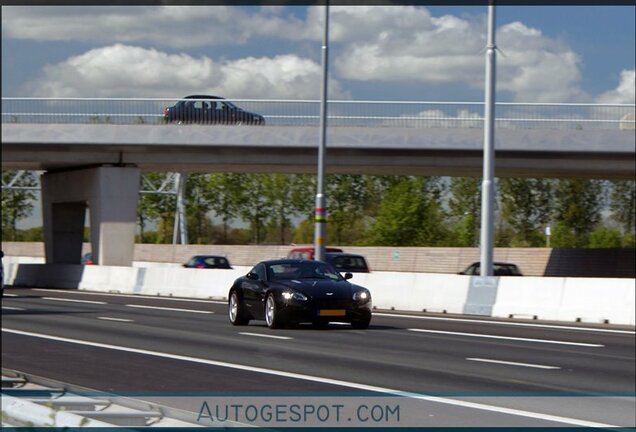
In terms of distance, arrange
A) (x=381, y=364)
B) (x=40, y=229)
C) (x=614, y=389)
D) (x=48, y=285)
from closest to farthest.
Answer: (x=40, y=229) → (x=48, y=285) → (x=614, y=389) → (x=381, y=364)

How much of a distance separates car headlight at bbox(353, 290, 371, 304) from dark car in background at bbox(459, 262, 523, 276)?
2.63ft

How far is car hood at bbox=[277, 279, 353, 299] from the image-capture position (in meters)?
2.74

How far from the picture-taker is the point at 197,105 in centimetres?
257

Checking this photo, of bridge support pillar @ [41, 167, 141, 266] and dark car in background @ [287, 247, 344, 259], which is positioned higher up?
bridge support pillar @ [41, 167, 141, 266]

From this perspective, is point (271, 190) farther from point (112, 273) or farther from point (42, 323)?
point (42, 323)

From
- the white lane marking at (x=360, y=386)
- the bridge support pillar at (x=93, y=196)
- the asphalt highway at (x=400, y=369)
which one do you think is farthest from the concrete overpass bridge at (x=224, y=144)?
the white lane marking at (x=360, y=386)

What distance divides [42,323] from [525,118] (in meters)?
24.7

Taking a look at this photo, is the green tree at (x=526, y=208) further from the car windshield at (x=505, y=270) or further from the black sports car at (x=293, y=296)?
the car windshield at (x=505, y=270)

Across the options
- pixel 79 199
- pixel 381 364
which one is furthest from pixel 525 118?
pixel 381 364

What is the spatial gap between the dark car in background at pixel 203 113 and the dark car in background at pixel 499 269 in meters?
1.16

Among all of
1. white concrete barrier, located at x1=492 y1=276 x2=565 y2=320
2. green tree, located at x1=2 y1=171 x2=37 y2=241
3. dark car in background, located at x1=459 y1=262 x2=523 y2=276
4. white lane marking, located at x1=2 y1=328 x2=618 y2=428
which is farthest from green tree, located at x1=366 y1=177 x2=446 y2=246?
white lane marking, located at x1=2 y1=328 x2=618 y2=428

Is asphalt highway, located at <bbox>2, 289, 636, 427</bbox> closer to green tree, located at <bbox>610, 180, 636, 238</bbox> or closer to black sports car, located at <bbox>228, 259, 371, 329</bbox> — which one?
green tree, located at <bbox>610, 180, 636, 238</bbox>

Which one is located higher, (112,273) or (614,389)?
(112,273)

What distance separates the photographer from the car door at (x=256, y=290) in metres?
2.70
